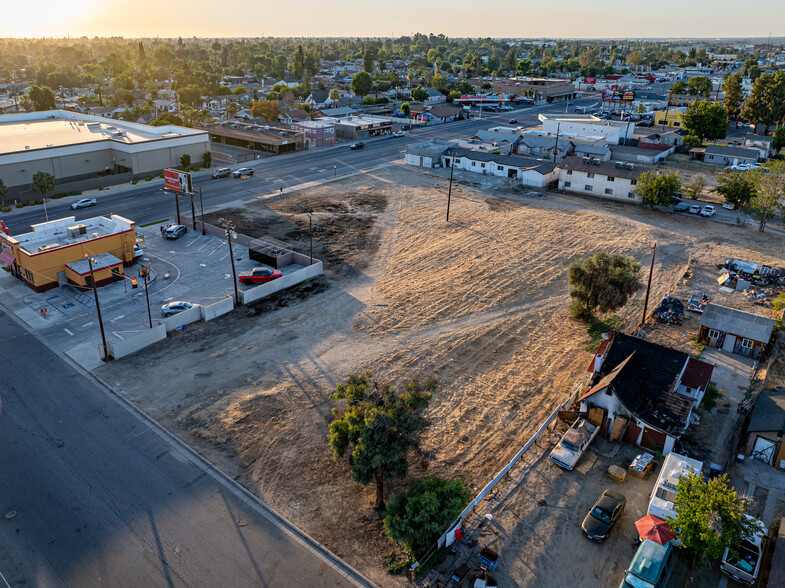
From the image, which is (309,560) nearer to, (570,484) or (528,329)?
(570,484)

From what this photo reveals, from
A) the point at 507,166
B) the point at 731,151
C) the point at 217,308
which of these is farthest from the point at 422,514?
the point at 731,151

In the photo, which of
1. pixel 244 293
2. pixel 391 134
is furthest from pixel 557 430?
pixel 391 134

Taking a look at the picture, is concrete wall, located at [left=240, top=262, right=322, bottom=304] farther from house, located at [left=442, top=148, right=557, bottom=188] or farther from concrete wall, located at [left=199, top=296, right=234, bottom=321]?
house, located at [left=442, top=148, right=557, bottom=188]

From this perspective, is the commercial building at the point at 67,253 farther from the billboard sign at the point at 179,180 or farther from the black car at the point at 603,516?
the black car at the point at 603,516

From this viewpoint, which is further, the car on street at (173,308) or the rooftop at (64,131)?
the rooftop at (64,131)

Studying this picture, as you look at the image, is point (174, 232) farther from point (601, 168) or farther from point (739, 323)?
point (601, 168)

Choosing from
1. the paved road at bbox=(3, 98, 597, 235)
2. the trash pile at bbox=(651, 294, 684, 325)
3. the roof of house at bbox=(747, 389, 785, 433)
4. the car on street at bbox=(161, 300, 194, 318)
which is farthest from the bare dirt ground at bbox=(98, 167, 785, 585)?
the paved road at bbox=(3, 98, 597, 235)

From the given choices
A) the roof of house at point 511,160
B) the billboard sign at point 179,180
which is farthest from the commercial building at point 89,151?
the roof of house at point 511,160
